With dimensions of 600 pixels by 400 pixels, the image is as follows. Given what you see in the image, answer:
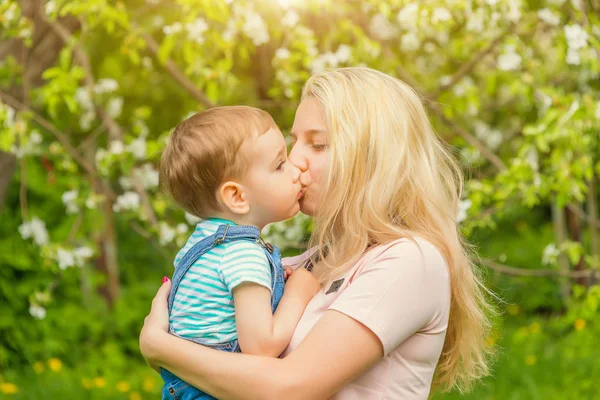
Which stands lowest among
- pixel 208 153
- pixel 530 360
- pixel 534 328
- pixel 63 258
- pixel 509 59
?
pixel 534 328

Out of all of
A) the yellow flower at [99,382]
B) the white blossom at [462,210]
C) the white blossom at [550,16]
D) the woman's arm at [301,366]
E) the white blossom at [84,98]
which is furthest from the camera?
the yellow flower at [99,382]

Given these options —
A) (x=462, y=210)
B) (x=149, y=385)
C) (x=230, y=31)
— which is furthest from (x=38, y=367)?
(x=462, y=210)

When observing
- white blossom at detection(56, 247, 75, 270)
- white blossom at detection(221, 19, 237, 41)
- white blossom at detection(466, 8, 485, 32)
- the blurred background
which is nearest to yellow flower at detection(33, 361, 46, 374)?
the blurred background

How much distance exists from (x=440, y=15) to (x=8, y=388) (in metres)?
2.97

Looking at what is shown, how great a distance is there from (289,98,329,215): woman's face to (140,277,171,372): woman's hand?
0.42 metres

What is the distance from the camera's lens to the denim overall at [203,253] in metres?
1.99

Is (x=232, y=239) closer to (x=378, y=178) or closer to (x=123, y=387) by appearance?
(x=378, y=178)

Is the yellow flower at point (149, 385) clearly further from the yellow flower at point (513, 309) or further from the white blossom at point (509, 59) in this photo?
the yellow flower at point (513, 309)

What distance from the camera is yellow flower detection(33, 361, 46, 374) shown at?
514 cm

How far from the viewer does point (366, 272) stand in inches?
75.9

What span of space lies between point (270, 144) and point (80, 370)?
3641 millimetres

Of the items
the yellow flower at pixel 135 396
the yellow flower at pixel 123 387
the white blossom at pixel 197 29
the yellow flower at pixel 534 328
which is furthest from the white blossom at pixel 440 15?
the yellow flower at pixel 534 328

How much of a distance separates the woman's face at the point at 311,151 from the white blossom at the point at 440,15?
1.58 metres

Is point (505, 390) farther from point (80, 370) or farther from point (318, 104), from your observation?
point (318, 104)
